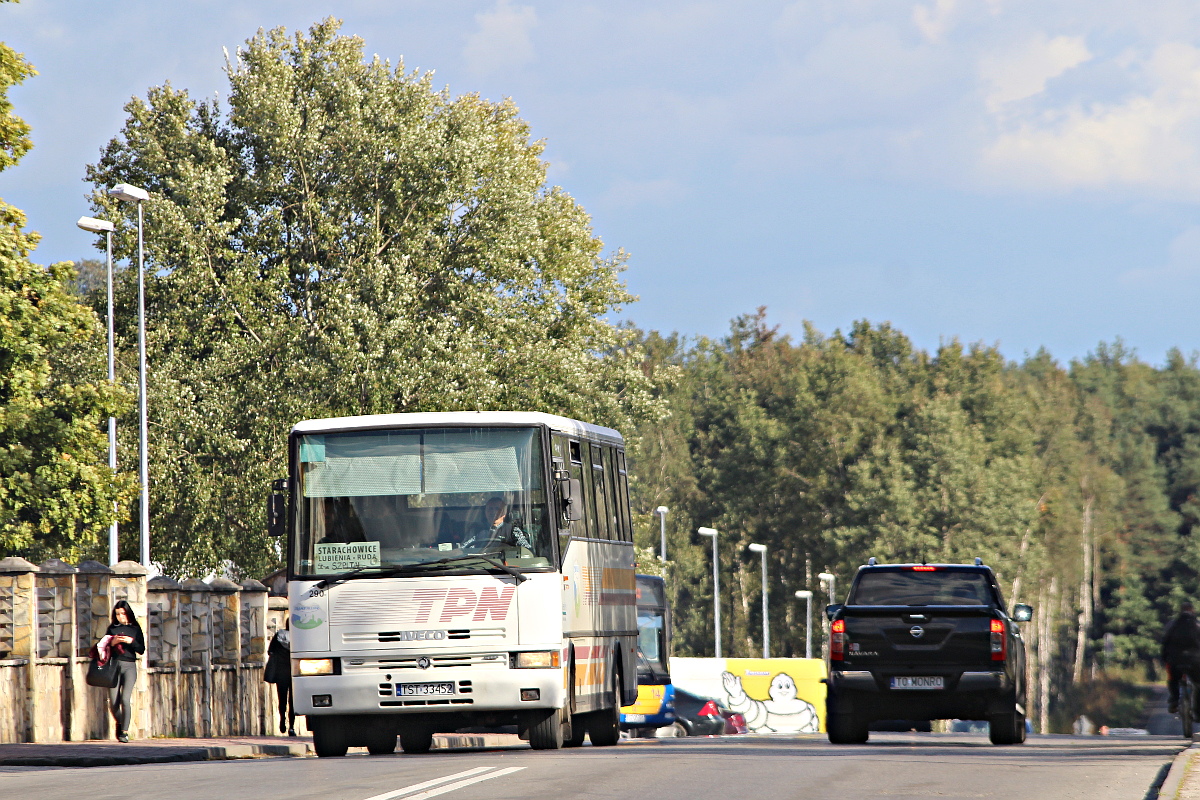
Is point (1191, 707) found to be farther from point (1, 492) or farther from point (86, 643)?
point (1, 492)

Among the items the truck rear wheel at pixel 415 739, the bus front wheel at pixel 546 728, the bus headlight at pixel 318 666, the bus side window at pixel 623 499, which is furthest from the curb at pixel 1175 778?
the bus side window at pixel 623 499

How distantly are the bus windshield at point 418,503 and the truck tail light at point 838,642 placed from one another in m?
3.64

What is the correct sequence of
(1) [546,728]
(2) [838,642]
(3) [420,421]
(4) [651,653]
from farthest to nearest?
(4) [651,653], (2) [838,642], (1) [546,728], (3) [420,421]

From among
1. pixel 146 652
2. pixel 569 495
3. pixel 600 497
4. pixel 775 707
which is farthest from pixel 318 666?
pixel 775 707

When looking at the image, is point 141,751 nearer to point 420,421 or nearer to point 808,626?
point 420,421

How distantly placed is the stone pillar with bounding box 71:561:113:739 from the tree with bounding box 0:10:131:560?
9.54 metres

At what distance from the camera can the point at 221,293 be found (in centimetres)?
3878

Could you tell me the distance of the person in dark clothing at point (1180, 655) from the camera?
2428cm

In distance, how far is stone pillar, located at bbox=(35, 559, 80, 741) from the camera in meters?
21.5

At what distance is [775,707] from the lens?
55.3m

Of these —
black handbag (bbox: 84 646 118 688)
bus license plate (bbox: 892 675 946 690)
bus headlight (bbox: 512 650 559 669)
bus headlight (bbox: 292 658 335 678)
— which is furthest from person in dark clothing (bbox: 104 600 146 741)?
bus license plate (bbox: 892 675 946 690)

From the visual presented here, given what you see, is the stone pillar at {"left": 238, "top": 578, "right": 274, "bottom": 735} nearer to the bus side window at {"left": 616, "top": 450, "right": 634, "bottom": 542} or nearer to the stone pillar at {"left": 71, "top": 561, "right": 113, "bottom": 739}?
the stone pillar at {"left": 71, "top": 561, "right": 113, "bottom": 739}

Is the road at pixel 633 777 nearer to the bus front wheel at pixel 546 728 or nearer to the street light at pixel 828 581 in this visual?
the bus front wheel at pixel 546 728

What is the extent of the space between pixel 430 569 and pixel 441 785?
4.59m
